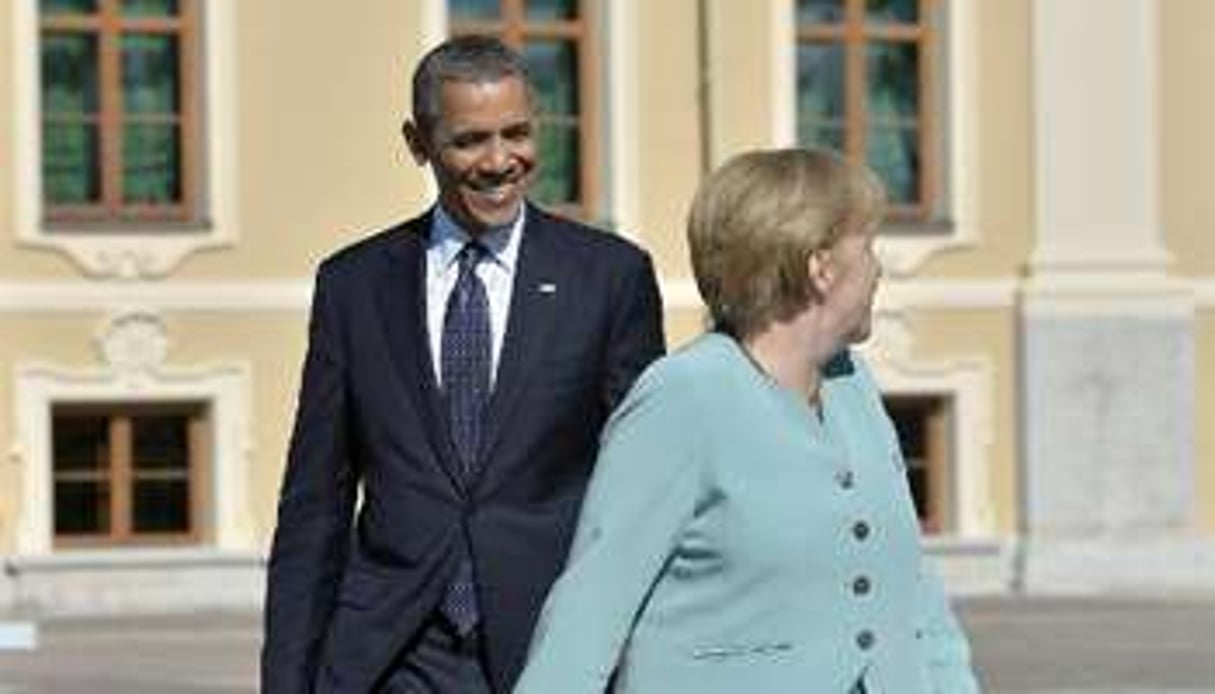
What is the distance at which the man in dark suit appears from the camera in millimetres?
5059

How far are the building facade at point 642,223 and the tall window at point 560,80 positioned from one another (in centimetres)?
2

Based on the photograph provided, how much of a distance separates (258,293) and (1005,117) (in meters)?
4.64

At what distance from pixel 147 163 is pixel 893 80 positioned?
14.9 ft

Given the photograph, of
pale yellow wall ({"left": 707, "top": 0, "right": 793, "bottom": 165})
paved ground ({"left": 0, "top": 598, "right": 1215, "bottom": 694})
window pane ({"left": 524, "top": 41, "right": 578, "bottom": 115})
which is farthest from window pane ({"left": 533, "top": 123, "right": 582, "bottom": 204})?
paved ground ({"left": 0, "top": 598, "right": 1215, "bottom": 694})

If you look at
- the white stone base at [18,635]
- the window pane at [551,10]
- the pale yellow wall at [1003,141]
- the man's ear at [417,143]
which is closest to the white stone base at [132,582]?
the white stone base at [18,635]

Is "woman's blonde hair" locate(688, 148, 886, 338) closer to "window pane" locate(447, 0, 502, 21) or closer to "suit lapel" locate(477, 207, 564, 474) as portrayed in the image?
"suit lapel" locate(477, 207, 564, 474)

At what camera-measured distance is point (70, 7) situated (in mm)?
19609

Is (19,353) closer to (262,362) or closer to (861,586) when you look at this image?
(262,362)

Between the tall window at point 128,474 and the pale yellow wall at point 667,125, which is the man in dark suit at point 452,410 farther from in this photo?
the pale yellow wall at point 667,125

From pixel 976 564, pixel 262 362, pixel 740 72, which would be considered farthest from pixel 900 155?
pixel 262 362

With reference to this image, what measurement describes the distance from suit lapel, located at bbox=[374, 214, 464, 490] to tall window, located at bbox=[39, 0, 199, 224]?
14455 millimetres

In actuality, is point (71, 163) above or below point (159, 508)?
above

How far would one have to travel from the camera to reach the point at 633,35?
67.2ft

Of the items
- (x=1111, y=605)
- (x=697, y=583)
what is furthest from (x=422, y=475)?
(x=1111, y=605)
